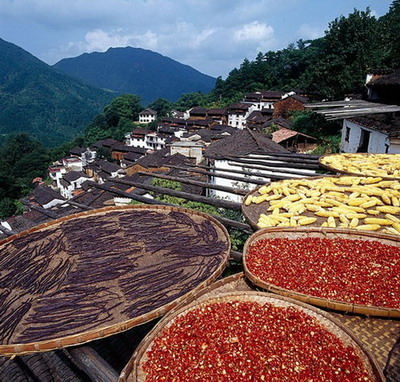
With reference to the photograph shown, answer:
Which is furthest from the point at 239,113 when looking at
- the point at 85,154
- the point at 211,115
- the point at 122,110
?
the point at 122,110

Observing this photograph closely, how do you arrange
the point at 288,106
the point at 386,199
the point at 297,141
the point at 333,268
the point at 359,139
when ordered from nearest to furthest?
the point at 333,268 < the point at 386,199 < the point at 359,139 < the point at 297,141 < the point at 288,106

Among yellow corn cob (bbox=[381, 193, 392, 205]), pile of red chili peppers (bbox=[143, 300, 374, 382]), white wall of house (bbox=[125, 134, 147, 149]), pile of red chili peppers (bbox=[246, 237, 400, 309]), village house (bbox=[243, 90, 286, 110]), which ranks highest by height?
village house (bbox=[243, 90, 286, 110])

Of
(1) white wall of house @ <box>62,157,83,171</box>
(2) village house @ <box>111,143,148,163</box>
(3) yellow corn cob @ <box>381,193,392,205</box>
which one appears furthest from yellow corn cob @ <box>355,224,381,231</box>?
(1) white wall of house @ <box>62,157,83,171</box>

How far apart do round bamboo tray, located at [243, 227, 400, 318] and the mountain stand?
4059 inches

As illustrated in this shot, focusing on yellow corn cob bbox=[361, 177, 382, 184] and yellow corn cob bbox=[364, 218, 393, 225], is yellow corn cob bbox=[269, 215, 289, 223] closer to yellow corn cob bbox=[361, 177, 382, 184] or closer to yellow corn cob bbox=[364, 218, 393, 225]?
yellow corn cob bbox=[364, 218, 393, 225]

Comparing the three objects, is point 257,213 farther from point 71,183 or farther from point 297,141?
point 71,183

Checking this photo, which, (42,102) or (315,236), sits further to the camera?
(42,102)

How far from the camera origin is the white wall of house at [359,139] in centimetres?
1172

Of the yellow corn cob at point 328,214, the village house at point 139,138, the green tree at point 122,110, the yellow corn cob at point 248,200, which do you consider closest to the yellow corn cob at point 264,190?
the yellow corn cob at point 248,200

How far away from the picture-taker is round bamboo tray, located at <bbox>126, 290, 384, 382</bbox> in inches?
57.5

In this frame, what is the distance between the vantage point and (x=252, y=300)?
1.92 m

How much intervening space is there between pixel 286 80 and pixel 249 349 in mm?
69375

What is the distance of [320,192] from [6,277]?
3248mm

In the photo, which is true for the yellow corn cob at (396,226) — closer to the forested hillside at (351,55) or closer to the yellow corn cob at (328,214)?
the yellow corn cob at (328,214)
